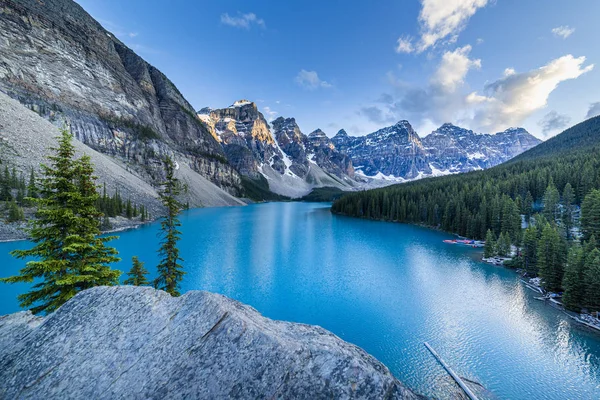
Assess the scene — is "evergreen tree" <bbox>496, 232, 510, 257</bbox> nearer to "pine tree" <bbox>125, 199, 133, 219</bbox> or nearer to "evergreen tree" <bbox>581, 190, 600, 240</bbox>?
"evergreen tree" <bbox>581, 190, 600, 240</bbox>

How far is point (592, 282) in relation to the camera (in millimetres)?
21953

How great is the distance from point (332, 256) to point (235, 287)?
20440 mm

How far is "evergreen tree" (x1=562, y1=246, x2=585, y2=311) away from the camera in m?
23.0

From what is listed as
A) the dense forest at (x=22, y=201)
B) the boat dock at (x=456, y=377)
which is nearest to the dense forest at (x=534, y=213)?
the boat dock at (x=456, y=377)

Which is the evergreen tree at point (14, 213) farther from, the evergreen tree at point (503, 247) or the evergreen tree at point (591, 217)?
the evergreen tree at point (591, 217)

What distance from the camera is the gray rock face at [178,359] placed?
15.7ft

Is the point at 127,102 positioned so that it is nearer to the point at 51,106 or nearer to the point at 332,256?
the point at 51,106

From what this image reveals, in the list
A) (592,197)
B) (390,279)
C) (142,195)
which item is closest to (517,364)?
(390,279)

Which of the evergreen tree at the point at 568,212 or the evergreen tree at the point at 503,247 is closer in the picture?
the evergreen tree at the point at 503,247

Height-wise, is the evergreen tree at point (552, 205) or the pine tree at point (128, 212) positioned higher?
the evergreen tree at point (552, 205)

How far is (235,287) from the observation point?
28.8m

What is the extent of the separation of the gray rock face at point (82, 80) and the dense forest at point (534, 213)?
109 metres

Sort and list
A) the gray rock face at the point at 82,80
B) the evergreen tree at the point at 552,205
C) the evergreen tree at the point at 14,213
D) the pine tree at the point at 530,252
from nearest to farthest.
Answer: the pine tree at the point at 530,252
the evergreen tree at the point at 14,213
the evergreen tree at the point at 552,205
the gray rock face at the point at 82,80

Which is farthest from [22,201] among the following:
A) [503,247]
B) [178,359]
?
[503,247]
